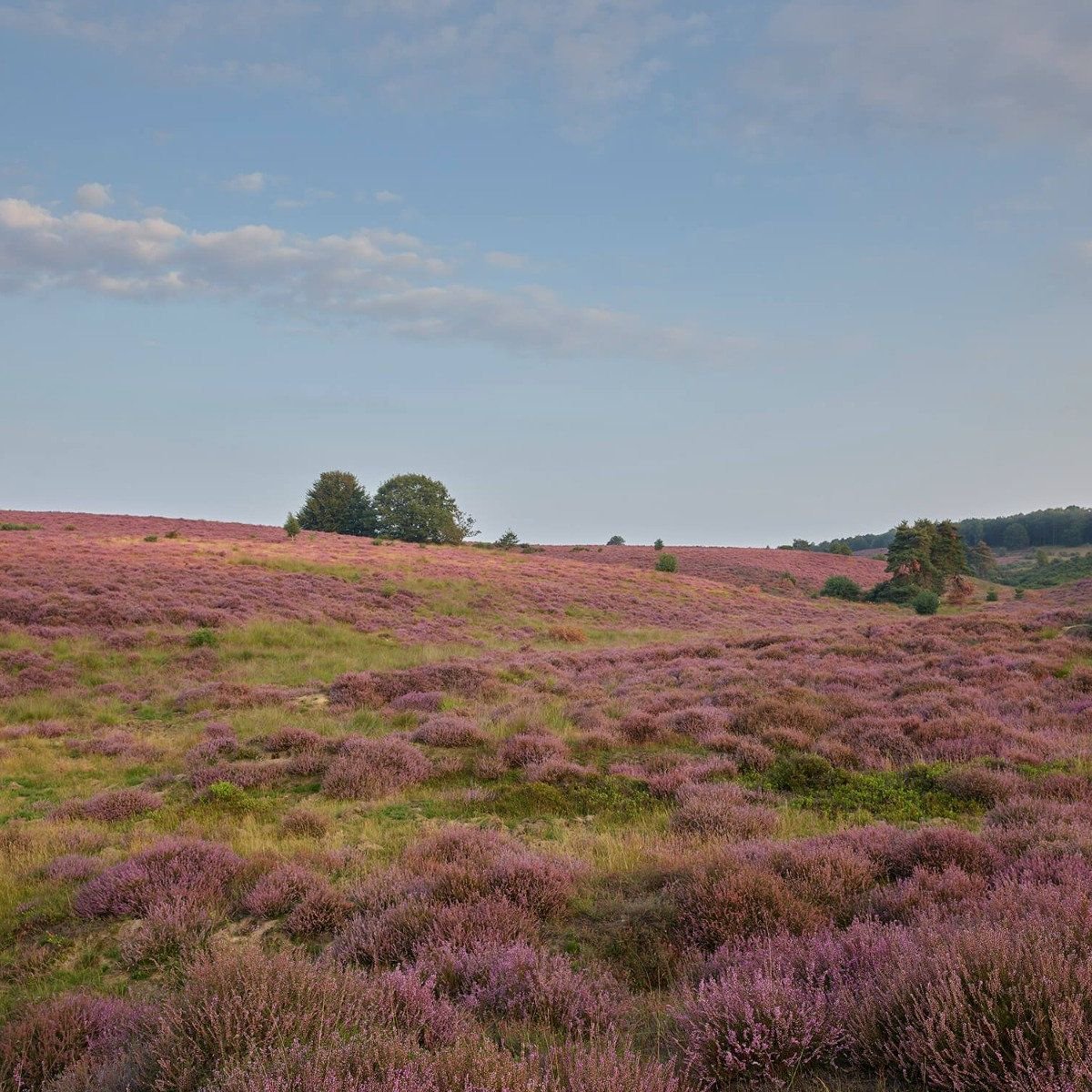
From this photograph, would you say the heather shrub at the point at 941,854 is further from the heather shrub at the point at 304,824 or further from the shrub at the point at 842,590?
the shrub at the point at 842,590

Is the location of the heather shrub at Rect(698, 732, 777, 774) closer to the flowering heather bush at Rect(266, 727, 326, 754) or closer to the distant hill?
the flowering heather bush at Rect(266, 727, 326, 754)

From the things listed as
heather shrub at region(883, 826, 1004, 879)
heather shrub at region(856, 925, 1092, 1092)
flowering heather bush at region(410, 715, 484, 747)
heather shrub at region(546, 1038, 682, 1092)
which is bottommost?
flowering heather bush at region(410, 715, 484, 747)

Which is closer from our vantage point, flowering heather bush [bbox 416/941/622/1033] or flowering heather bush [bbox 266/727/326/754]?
flowering heather bush [bbox 416/941/622/1033]

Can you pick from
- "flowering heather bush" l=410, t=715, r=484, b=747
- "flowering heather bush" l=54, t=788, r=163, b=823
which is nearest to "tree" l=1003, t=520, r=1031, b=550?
"flowering heather bush" l=410, t=715, r=484, b=747

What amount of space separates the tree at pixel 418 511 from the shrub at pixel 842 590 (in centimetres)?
3645

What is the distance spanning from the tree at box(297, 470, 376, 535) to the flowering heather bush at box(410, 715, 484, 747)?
65342 mm

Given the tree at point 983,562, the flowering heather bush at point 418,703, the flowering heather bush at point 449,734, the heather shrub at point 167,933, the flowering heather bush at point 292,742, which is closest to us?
the heather shrub at point 167,933

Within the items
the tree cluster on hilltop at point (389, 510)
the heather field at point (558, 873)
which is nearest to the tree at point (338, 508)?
the tree cluster on hilltop at point (389, 510)

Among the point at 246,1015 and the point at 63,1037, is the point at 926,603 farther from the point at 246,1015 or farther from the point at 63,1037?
the point at 63,1037

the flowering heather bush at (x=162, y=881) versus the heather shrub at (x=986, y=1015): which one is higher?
the heather shrub at (x=986, y=1015)

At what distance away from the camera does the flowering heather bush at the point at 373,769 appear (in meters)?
9.18

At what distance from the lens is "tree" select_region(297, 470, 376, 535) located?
7644 cm

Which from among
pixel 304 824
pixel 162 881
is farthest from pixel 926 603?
pixel 162 881

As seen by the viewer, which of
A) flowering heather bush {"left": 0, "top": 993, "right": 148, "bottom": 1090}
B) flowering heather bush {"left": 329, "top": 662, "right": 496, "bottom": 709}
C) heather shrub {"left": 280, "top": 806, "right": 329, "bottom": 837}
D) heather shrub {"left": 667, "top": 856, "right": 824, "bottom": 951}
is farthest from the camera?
flowering heather bush {"left": 329, "top": 662, "right": 496, "bottom": 709}
